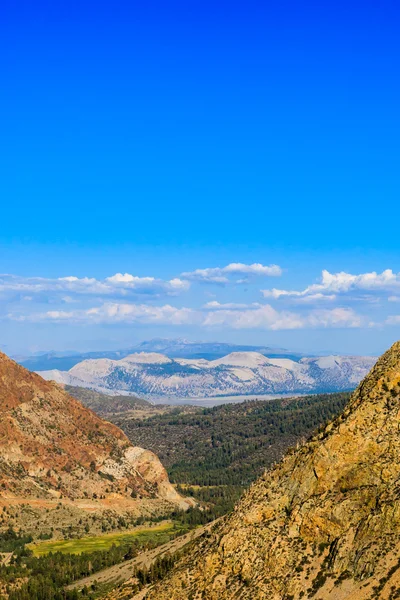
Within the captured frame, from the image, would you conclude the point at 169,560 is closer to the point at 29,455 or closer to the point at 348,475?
the point at 348,475

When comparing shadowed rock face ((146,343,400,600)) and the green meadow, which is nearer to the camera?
shadowed rock face ((146,343,400,600))

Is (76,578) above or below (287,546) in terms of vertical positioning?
below

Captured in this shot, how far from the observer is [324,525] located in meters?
61.5

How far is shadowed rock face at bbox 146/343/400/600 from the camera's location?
56.3 meters

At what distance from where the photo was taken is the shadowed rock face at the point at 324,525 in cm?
5634

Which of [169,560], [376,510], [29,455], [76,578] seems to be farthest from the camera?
[29,455]

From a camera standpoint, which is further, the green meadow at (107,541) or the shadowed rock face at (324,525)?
the green meadow at (107,541)

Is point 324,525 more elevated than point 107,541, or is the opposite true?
point 324,525

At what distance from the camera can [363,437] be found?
213 feet

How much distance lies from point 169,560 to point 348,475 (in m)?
36.0

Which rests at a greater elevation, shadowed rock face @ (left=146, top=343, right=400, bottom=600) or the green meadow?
shadowed rock face @ (left=146, top=343, right=400, bottom=600)

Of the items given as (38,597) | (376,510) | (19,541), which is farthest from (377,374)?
(19,541)

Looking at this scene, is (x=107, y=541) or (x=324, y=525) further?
(x=107, y=541)

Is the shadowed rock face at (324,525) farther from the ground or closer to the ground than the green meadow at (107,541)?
farther from the ground
